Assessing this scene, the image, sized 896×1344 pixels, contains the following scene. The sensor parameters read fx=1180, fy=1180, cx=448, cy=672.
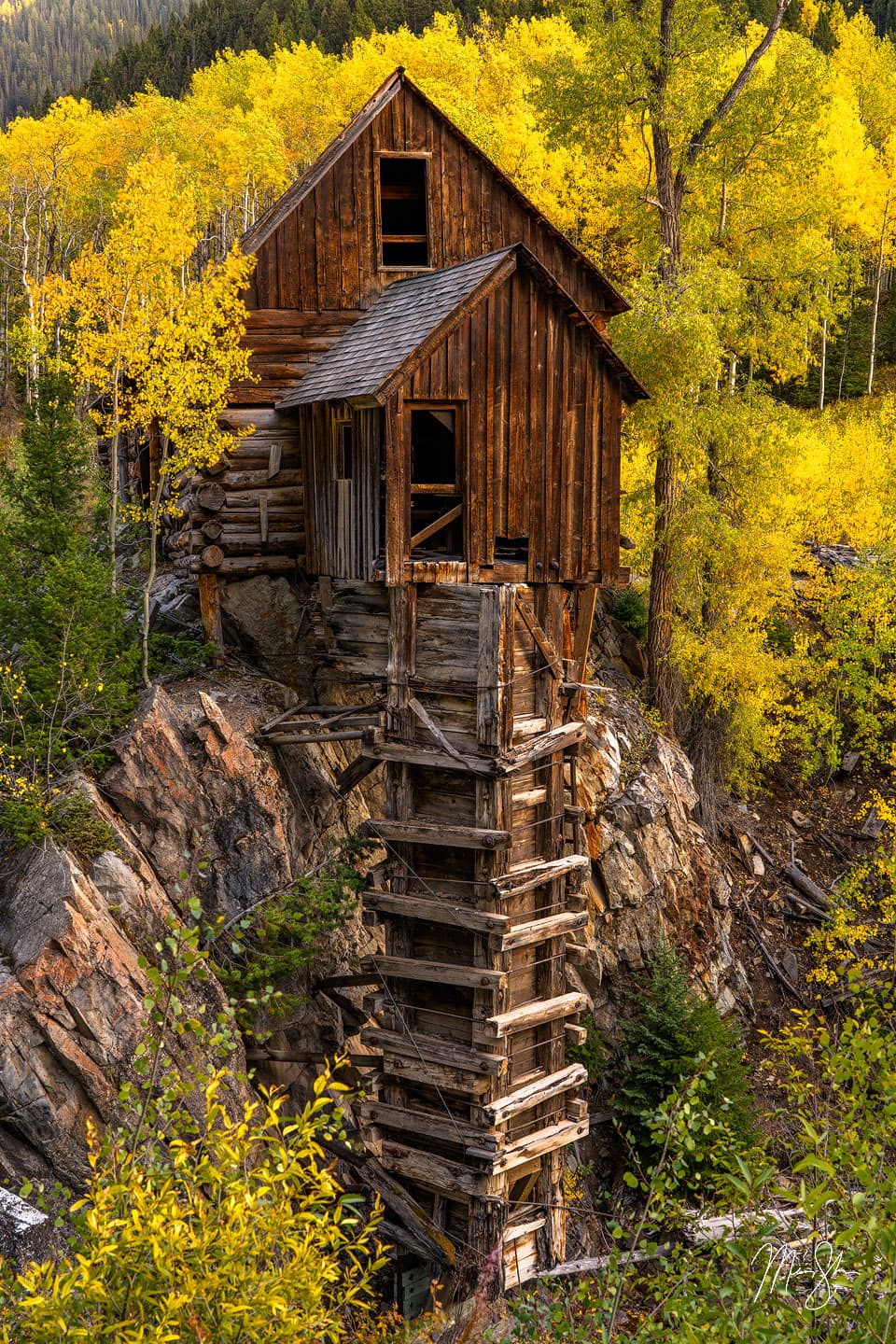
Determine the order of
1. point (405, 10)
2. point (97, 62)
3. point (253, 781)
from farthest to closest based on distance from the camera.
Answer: point (97, 62), point (405, 10), point (253, 781)

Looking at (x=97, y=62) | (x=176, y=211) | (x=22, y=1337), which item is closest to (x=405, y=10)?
(x=97, y=62)

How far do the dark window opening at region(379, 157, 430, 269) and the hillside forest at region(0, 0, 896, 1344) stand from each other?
3.12 m

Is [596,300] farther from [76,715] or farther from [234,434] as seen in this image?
[76,715]

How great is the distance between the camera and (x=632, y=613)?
26641 millimetres

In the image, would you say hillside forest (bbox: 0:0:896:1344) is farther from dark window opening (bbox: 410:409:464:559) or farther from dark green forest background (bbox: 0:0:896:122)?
dark green forest background (bbox: 0:0:896:122)

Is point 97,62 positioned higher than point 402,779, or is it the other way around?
point 97,62

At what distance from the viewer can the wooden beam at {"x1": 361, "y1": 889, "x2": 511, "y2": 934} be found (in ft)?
50.1

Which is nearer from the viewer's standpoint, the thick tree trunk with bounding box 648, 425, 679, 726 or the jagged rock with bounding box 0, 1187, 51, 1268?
the jagged rock with bounding box 0, 1187, 51, 1268

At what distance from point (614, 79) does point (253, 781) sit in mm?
15921

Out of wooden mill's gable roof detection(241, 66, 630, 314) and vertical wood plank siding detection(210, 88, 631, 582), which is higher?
wooden mill's gable roof detection(241, 66, 630, 314)

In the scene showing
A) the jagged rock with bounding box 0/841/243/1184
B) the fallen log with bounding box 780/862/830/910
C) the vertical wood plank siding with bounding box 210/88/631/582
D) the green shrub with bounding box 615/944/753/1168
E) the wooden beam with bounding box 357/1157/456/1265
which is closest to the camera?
the jagged rock with bounding box 0/841/243/1184

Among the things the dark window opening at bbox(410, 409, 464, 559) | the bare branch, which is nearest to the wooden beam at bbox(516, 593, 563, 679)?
the dark window opening at bbox(410, 409, 464, 559)

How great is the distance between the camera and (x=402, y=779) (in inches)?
635

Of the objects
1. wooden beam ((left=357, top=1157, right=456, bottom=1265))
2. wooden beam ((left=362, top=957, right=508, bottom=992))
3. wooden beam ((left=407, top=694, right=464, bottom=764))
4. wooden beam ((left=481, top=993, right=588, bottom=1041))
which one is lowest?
wooden beam ((left=357, top=1157, right=456, bottom=1265))
